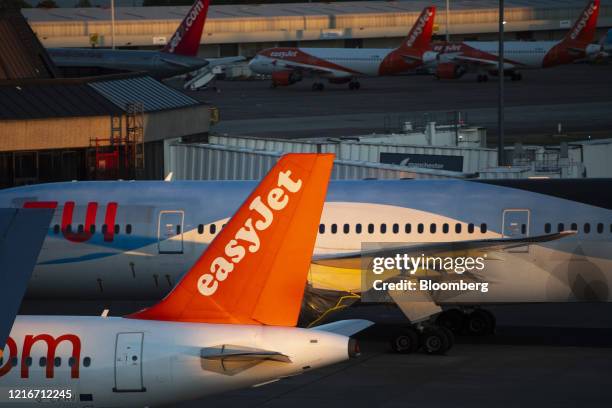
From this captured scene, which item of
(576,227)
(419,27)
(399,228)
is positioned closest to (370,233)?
(399,228)

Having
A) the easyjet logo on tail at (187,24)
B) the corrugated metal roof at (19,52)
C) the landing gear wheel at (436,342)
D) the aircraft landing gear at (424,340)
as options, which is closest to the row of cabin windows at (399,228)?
the aircraft landing gear at (424,340)

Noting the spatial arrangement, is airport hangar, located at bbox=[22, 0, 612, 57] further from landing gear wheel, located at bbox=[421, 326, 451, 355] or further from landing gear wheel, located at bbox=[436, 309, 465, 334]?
landing gear wheel, located at bbox=[421, 326, 451, 355]

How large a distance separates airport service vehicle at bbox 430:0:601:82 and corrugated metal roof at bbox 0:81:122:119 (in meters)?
83.7

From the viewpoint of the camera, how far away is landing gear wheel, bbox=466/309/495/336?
1326 inches

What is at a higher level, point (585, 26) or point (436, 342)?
point (585, 26)

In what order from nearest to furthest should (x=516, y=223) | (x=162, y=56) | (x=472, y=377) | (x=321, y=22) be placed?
1. (x=472, y=377)
2. (x=516, y=223)
3. (x=162, y=56)
4. (x=321, y=22)

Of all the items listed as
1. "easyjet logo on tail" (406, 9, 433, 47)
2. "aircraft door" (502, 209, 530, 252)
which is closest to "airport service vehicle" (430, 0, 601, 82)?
"easyjet logo on tail" (406, 9, 433, 47)

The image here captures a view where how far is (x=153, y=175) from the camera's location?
163 ft

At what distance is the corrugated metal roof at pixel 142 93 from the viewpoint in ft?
160

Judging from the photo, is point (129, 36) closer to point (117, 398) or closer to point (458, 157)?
point (458, 157)

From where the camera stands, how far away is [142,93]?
50.8 meters

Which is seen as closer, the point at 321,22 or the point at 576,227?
the point at 576,227

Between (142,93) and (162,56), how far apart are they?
60588 millimetres

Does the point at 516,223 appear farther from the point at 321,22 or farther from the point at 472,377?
the point at 321,22
